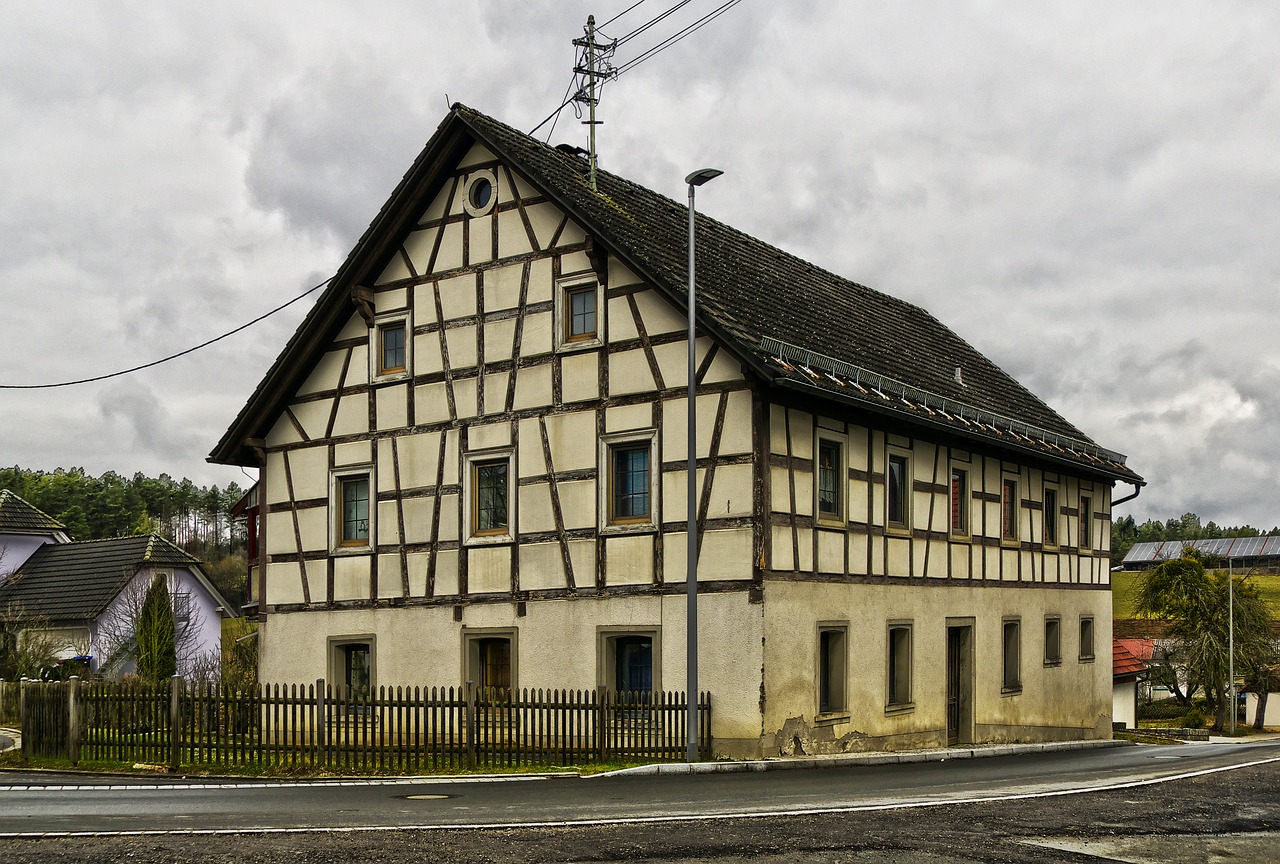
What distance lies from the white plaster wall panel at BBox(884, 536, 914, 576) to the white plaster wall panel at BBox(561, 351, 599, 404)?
5.86 m

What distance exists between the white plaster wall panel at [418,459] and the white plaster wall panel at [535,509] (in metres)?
2.17

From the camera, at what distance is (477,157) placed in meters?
25.2

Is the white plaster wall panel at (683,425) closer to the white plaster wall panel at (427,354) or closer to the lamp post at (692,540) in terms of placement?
the lamp post at (692,540)

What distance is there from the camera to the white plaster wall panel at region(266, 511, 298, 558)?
27491 millimetres

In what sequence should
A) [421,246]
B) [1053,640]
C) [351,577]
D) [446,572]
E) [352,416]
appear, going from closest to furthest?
1. [446,572]
2. [421,246]
3. [351,577]
4. [352,416]
5. [1053,640]

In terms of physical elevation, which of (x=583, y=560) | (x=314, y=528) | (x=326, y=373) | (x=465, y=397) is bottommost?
(x=583, y=560)

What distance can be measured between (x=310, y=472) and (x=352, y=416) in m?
1.58

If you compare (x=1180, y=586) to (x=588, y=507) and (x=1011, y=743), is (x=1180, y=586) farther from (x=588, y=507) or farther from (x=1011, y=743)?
(x=588, y=507)

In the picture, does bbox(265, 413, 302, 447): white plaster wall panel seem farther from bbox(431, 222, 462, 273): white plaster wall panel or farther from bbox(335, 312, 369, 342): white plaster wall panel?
bbox(431, 222, 462, 273): white plaster wall panel

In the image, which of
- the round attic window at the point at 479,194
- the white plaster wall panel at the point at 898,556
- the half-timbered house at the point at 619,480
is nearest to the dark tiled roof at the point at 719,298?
the half-timbered house at the point at 619,480

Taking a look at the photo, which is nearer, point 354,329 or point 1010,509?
point 354,329

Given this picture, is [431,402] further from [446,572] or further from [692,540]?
[692,540]

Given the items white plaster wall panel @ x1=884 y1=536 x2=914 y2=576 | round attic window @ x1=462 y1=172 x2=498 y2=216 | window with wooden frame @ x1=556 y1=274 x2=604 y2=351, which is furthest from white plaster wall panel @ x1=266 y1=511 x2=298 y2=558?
white plaster wall panel @ x1=884 y1=536 x2=914 y2=576

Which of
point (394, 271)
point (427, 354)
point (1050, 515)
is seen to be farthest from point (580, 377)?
point (1050, 515)
